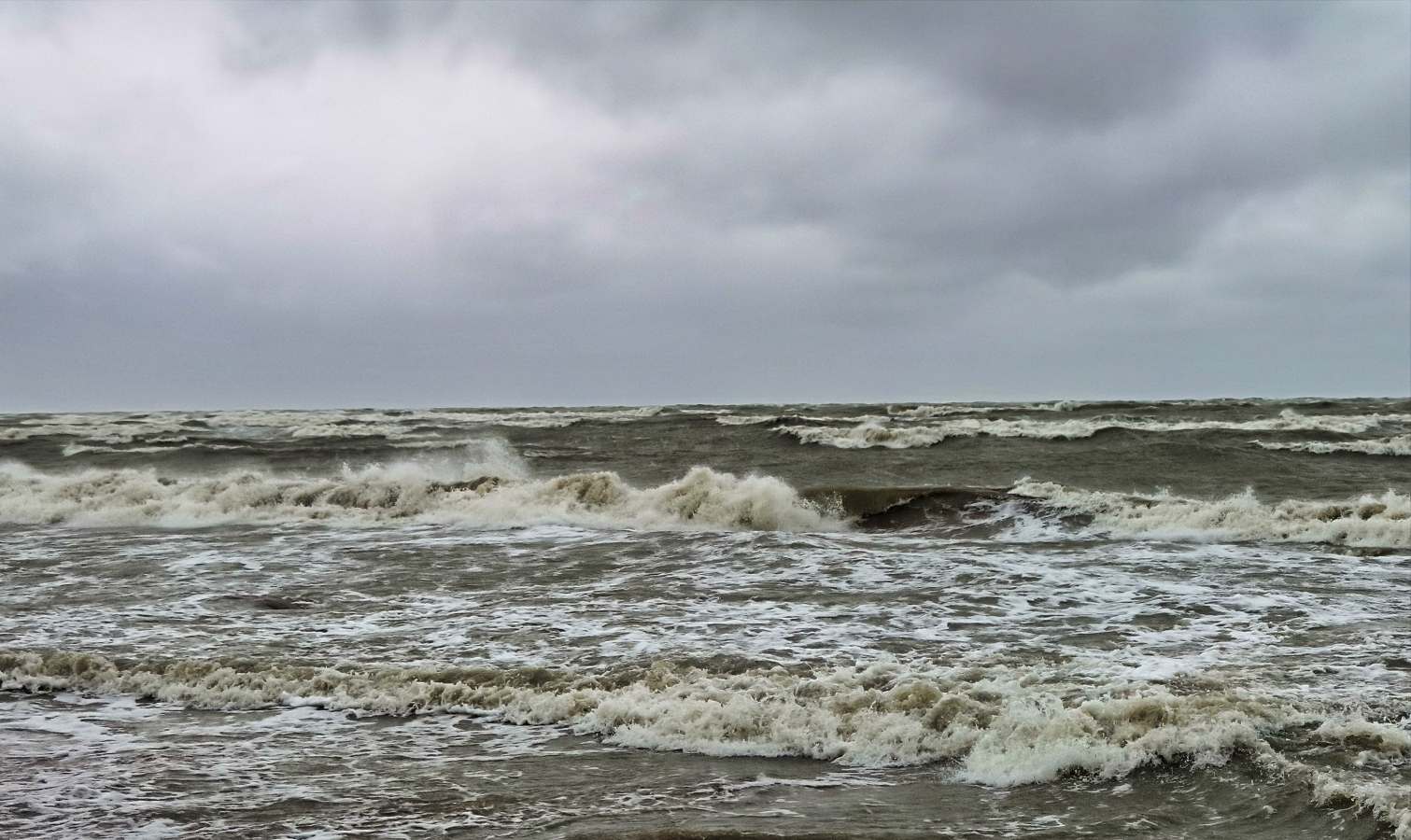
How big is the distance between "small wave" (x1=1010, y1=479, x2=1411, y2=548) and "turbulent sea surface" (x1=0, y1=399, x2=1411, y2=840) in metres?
0.06

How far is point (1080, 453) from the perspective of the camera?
23.5m

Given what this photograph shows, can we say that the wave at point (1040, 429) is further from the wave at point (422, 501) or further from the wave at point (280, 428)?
the wave at point (280, 428)

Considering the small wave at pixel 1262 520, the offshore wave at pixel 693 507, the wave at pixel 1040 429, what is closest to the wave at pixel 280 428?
the wave at pixel 1040 429

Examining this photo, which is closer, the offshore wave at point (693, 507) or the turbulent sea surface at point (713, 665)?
the turbulent sea surface at point (713, 665)

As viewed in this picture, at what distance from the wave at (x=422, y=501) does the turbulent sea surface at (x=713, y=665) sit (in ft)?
0.32

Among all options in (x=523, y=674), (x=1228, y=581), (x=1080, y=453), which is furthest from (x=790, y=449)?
(x=523, y=674)

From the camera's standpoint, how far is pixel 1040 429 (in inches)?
1097

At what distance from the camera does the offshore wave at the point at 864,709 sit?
5.37 metres

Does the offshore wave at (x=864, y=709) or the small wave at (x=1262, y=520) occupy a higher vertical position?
the small wave at (x=1262, y=520)

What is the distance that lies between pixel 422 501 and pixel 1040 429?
673 inches

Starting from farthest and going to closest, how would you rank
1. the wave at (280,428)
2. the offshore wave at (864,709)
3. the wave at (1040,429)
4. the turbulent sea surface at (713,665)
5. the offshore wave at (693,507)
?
1. the wave at (280,428)
2. the wave at (1040,429)
3. the offshore wave at (693,507)
4. the offshore wave at (864,709)
5. the turbulent sea surface at (713,665)

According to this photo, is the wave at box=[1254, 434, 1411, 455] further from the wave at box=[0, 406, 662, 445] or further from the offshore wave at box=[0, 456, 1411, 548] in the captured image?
the wave at box=[0, 406, 662, 445]

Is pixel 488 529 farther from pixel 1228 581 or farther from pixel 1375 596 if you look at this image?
pixel 1375 596

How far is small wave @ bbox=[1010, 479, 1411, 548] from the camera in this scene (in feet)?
41.1
